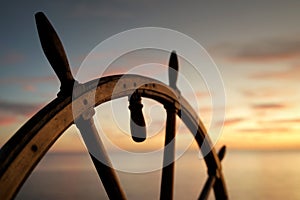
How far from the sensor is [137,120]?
3.21m

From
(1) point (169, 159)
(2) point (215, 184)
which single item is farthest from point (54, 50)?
(2) point (215, 184)

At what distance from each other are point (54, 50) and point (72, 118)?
0.42 meters

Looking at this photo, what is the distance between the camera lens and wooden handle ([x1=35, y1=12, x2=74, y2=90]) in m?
2.28

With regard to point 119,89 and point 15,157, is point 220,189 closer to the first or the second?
point 119,89

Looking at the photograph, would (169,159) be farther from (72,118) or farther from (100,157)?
(72,118)

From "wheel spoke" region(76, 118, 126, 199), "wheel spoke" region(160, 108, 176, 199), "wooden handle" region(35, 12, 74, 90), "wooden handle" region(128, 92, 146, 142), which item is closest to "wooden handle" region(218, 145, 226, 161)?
"wheel spoke" region(160, 108, 176, 199)

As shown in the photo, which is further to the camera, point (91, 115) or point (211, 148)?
point (211, 148)

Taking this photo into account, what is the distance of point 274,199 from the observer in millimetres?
107562

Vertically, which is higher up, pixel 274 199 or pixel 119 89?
pixel 274 199

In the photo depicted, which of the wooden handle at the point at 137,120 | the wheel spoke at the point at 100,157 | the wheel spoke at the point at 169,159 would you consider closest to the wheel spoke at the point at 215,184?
the wheel spoke at the point at 169,159

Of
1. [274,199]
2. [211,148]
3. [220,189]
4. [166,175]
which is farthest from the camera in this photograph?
[274,199]

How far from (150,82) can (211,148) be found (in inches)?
67.5

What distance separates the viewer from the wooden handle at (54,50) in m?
2.28

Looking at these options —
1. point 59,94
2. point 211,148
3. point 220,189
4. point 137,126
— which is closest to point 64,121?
point 59,94
